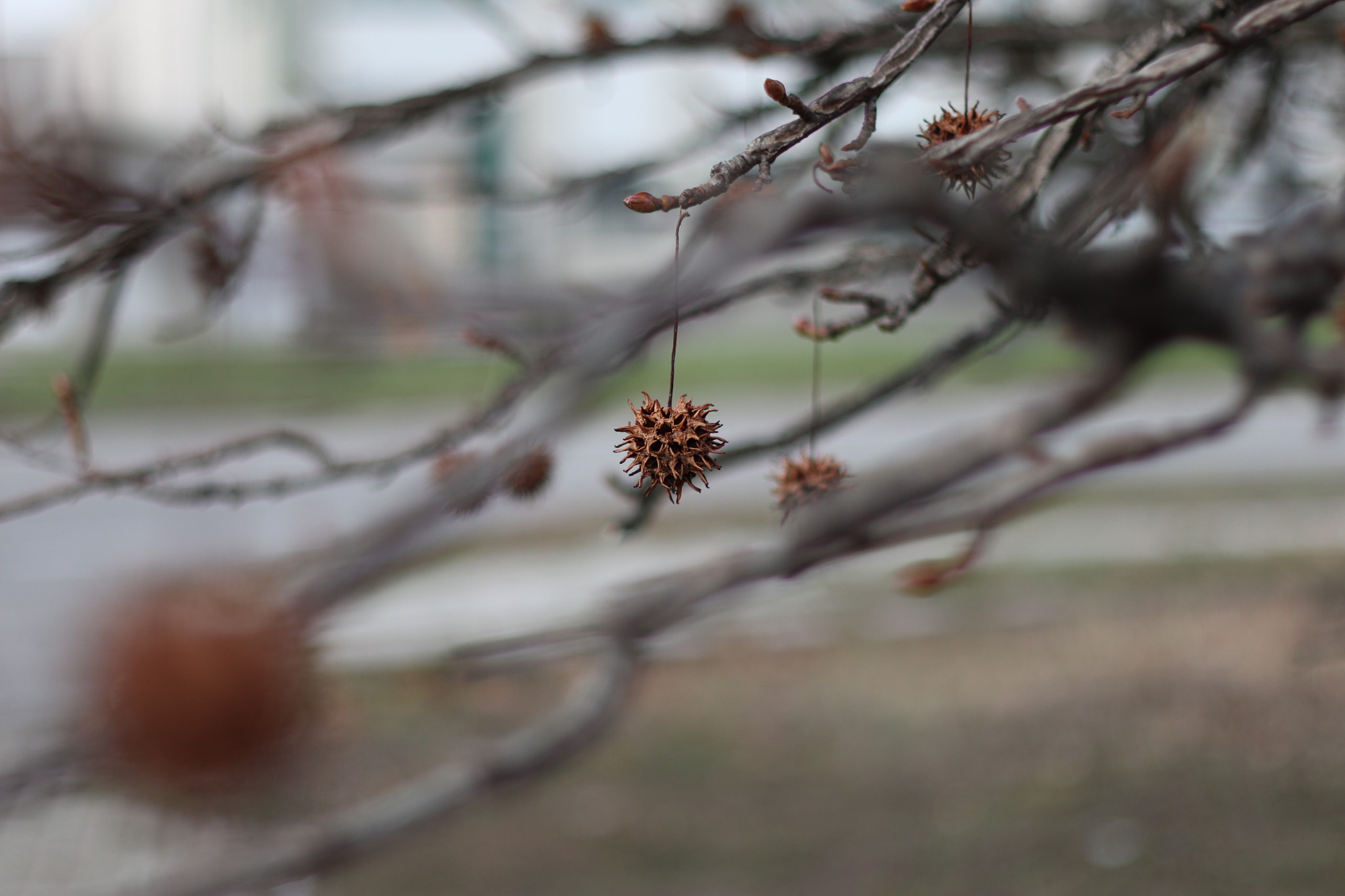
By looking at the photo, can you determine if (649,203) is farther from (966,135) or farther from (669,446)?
(966,135)

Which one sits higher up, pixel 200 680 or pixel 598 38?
pixel 598 38

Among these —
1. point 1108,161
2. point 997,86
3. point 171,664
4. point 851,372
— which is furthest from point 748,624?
point 851,372

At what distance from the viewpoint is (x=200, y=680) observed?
6.14 feet

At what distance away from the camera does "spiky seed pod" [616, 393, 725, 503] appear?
3.51ft

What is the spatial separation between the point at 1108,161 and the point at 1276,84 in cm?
82

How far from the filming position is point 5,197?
97.6 inches

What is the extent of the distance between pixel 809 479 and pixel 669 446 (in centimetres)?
53

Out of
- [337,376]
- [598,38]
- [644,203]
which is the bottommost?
[644,203]

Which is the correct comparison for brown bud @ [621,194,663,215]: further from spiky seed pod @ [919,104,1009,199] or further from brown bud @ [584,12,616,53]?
brown bud @ [584,12,616,53]

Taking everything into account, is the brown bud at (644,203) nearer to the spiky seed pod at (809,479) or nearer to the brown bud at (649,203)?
the brown bud at (649,203)

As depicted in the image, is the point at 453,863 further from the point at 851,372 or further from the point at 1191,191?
the point at 851,372

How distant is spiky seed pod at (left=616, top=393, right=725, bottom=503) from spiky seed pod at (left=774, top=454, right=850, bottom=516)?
461 millimetres

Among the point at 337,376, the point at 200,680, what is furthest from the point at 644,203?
the point at 337,376

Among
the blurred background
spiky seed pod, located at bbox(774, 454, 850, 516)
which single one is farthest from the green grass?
spiky seed pod, located at bbox(774, 454, 850, 516)
